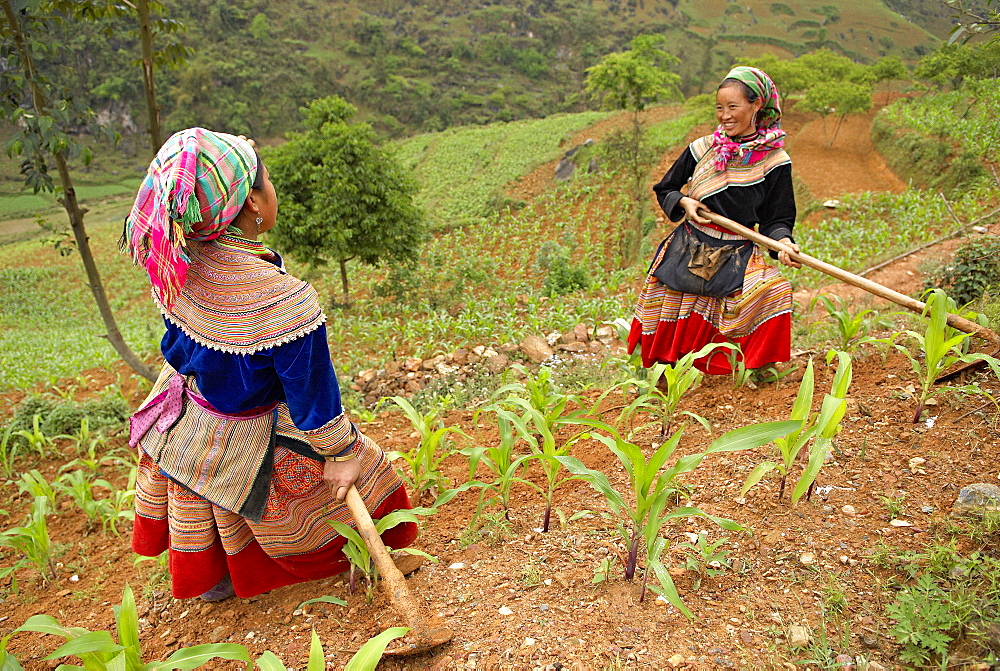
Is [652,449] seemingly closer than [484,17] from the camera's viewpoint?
Yes

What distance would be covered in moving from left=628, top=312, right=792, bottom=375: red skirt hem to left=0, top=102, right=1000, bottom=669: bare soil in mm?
219

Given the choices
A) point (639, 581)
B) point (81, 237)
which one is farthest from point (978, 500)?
point (81, 237)

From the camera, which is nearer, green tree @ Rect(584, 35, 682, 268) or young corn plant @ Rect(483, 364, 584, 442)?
young corn plant @ Rect(483, 364, 584, 442)

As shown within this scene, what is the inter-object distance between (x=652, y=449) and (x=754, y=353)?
29.5 inches

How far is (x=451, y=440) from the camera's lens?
3.12m

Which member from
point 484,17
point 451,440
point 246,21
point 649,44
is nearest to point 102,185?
point 246,21

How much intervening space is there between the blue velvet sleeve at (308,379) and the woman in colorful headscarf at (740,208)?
197cm

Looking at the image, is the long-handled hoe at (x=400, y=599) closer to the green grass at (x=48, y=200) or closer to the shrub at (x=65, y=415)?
the shrub at (x=65, y=415)

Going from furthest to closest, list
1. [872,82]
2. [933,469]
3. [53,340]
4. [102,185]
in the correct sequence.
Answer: [102,185] → [872,82] → [53,340] → [933,469]

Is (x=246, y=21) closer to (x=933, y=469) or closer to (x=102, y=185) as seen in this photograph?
(x=102, y=185)

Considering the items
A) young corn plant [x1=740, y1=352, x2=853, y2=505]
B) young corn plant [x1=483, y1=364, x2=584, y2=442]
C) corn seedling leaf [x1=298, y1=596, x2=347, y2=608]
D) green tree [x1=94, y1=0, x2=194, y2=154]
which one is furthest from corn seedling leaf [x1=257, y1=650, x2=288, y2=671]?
green tree [x1=94, y1=0, x2=194, y2=154]

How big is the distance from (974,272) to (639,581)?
11.7ft

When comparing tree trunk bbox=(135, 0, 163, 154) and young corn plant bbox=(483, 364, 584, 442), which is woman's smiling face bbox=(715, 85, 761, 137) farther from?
tree trunk bbox=(135, 0, 163, 154)

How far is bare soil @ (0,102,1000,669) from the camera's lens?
1600 mm
